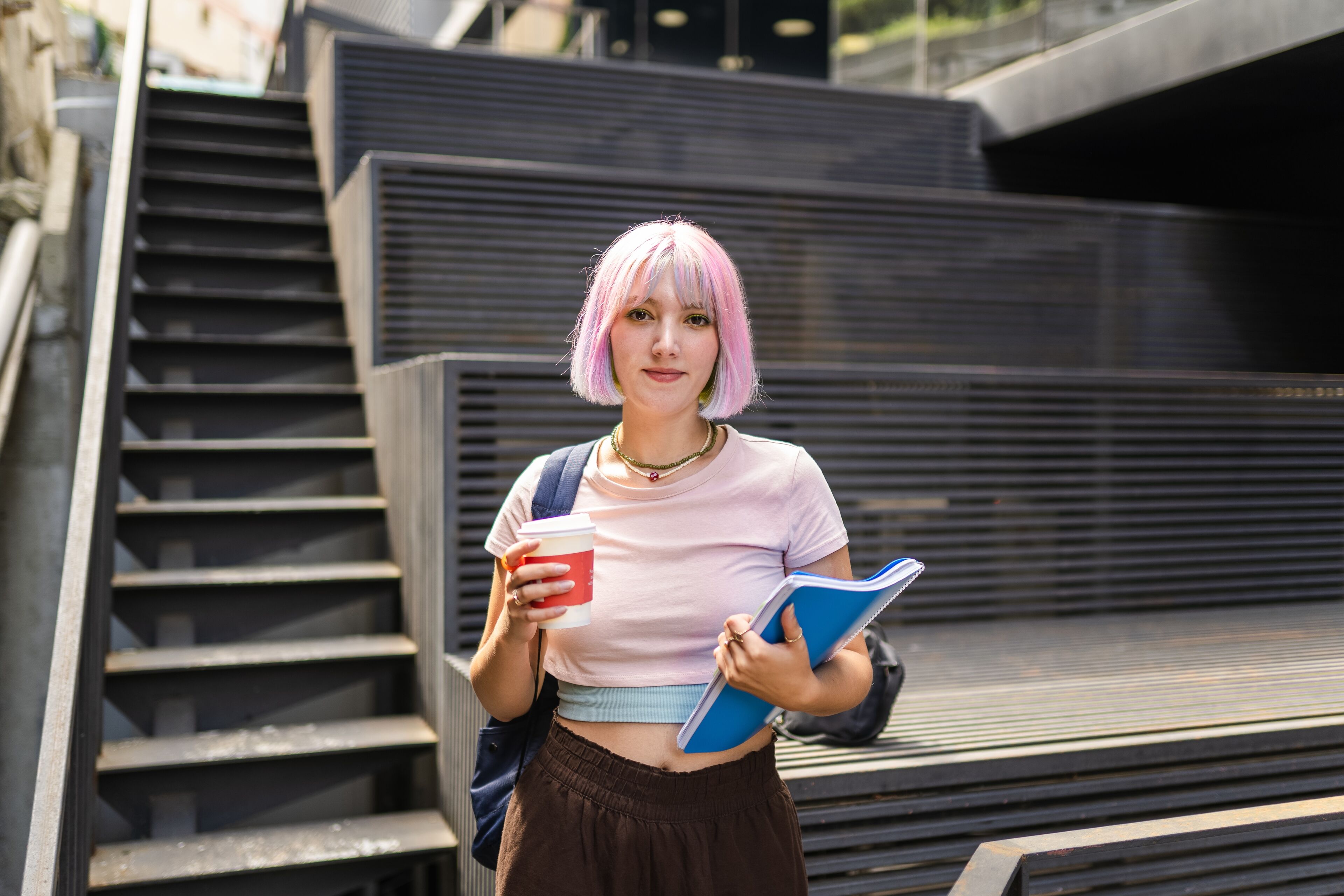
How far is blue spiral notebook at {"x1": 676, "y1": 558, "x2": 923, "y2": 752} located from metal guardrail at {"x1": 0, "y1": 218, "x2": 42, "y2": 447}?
3.49 metres

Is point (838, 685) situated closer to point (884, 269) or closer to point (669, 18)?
point (884, 269)

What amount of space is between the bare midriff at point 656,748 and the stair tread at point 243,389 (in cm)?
334

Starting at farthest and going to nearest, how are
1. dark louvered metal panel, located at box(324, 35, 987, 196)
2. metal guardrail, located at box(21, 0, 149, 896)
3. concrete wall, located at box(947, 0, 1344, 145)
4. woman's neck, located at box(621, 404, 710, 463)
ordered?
dark louvered metal panel, located at box(324, 35, 987, 196), concrete wall, located at box(947, 0, 1344, 145), metal guardrail, located at box(21, 0, 149, 896), woman's neck, located at box(621, 404, 710, 463)

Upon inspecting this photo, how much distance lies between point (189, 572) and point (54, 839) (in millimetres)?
1942

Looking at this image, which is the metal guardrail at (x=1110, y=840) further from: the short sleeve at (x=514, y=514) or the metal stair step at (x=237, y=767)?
the metal stair step at (x=237, y=767)

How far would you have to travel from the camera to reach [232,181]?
561 centimetres

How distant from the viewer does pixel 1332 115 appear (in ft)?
19.7

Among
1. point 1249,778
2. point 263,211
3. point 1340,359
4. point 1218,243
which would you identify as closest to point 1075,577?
point 1249,778

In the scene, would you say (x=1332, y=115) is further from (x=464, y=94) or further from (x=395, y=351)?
(x=395, y=351)

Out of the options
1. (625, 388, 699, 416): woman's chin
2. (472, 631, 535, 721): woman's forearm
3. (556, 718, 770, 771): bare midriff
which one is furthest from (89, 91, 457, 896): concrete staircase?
(625, 388, 699, 416): woman's chin

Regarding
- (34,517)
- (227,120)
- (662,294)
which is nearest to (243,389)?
(34,517)

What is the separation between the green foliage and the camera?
704 centimetres

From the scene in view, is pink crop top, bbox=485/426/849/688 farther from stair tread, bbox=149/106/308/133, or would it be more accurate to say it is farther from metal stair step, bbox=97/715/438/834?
stair tread, bbox=149/106/308/133

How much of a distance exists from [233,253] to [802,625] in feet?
14.8
